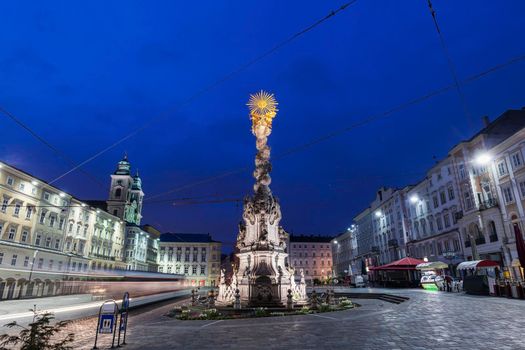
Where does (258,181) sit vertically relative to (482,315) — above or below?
above

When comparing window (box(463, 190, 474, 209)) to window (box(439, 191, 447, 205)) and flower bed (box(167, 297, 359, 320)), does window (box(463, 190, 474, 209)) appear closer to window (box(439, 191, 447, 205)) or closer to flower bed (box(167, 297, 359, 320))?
window (box(439, 191, 447, 205))

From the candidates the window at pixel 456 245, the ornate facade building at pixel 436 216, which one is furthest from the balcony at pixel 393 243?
the window at pixel 456 245

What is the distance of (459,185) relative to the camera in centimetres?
4047

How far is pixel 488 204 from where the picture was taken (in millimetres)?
34781

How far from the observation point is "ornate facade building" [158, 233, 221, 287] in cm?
11256

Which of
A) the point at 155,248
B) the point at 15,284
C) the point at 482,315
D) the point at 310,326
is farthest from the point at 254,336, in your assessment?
the point at 155,248

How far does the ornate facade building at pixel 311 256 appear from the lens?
11919 centimetres

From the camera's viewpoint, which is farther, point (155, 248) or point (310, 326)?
point (155, 248)

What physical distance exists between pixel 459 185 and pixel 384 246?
95.9ft

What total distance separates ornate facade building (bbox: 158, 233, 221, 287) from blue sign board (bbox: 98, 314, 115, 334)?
107m

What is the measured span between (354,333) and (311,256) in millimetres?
114465

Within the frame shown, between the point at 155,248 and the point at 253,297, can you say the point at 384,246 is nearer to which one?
the point at 253,297

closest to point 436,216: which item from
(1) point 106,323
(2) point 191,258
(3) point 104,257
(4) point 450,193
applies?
(4) point 450,193

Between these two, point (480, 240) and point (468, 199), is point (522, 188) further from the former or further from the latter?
point (468, 199)
